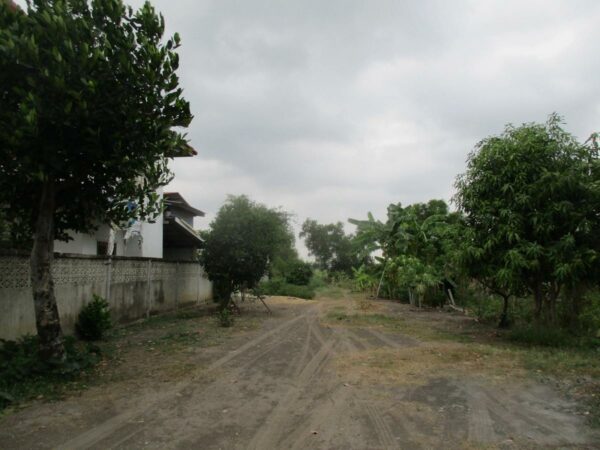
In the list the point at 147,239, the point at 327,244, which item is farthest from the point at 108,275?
the point at 327,244

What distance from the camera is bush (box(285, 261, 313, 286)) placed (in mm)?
35688

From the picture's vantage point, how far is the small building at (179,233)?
56.5ft

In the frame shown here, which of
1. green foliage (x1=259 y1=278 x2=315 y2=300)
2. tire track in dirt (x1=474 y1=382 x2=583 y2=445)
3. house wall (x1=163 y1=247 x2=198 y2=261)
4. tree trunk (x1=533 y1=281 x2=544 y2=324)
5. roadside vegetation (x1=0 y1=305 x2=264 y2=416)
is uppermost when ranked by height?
house wall (x1=163 y1=247 x2=198 y2=261)

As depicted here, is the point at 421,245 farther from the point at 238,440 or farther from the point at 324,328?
the point at 238,440

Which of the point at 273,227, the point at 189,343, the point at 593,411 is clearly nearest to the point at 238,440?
the point at 593,411

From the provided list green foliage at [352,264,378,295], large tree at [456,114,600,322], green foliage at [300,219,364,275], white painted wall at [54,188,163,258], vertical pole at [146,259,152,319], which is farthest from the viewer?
green foliage at [300,219,364,275]

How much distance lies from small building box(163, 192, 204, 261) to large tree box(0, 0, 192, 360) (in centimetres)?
964

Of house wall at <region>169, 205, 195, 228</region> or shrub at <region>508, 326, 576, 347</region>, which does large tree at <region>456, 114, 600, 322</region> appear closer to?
shrub at <region>508, 326, 576, 347</region>

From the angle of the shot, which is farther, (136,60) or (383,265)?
(383,265)

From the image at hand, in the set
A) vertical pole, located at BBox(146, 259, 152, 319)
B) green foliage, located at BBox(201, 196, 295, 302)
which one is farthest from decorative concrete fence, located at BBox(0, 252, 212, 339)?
green foliage, located at BBox(201, 196, 295, 302)

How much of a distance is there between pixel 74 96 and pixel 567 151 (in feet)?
31.1

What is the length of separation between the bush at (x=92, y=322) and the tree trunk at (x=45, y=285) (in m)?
3.17

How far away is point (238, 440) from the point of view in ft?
13.3

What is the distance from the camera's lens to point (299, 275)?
3581 centimetres
